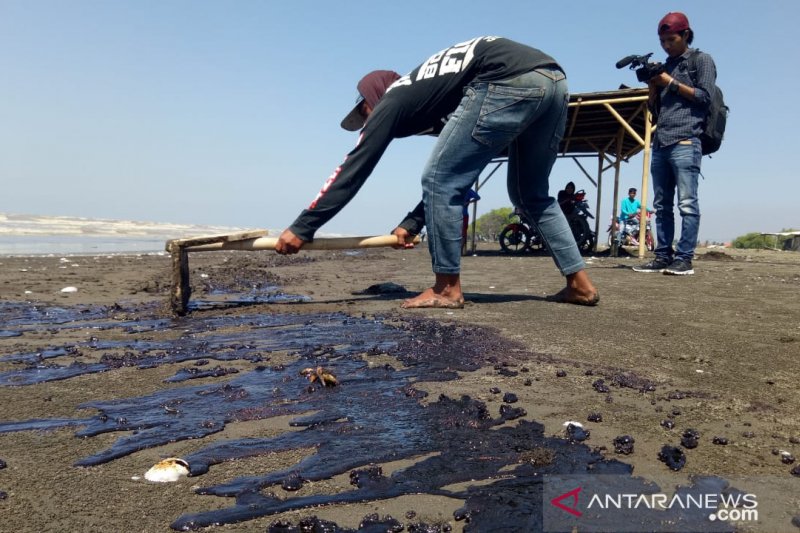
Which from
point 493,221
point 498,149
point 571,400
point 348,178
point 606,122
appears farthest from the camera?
point 493,221

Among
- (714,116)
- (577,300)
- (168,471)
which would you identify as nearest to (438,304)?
(577,300)

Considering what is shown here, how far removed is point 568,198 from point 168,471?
465 inches

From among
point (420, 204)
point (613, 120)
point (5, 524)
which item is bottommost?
point (5, 524)

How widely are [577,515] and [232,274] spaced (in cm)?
625

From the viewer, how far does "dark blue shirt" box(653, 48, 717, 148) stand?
5.20 metres

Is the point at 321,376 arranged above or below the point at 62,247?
below

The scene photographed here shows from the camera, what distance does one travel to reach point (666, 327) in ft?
9.89

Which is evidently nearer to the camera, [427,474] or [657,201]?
[427,474]

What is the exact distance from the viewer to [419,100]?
3.52 m

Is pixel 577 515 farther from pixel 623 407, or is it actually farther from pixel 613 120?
pixel 613 120

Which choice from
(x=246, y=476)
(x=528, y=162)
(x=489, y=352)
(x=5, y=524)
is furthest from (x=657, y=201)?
(x=5, y=524)

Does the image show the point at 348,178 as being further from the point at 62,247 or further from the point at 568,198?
the point at 62,247

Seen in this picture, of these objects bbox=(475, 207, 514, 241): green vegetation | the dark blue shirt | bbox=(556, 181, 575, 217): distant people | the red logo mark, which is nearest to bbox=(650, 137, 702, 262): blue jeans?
the dark blue shirt

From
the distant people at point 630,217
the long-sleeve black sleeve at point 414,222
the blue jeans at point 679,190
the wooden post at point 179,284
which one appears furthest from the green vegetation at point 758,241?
the wooden post at point 179,284
